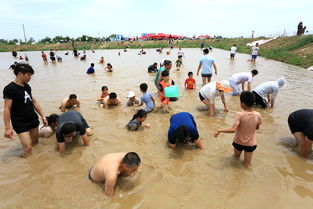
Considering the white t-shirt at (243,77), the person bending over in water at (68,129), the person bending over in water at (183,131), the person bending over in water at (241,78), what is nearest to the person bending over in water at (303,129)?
the person bending over in water at (183,131)


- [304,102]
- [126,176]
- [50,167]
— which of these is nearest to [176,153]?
[126,176]

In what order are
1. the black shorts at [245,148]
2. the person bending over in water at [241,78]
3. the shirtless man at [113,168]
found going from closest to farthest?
the shirtless man at [113,168] → the black shorts at [245,148] → the person bending over in water at [241,78]

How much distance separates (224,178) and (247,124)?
92 cm

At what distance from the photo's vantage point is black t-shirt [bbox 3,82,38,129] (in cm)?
336

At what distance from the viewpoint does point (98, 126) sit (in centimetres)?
521

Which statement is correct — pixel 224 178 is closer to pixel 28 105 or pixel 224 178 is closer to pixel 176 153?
pixel 176 153

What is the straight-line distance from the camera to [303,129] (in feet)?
12.2

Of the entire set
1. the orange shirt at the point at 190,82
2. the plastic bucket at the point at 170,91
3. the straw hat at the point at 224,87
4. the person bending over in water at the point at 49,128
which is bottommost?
the person bending over in water at the point at 49,128

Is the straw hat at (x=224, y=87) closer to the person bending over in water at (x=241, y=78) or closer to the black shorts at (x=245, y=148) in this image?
the black shorts at (x=245, y=148)

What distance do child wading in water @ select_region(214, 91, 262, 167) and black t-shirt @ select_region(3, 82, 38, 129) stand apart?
3.33 meters

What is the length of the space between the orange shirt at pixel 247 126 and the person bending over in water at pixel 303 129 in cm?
111

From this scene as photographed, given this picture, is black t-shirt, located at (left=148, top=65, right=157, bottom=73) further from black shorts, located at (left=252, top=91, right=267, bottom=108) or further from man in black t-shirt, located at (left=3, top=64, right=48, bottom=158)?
man in black t-shirt, located at (left=3, top=64, right=48, bottom=158)

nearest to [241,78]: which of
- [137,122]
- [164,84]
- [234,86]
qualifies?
[234,86]

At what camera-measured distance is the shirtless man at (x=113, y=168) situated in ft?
8.60
